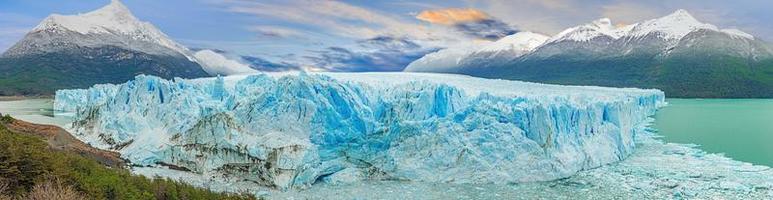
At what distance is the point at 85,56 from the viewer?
107562 millimetres

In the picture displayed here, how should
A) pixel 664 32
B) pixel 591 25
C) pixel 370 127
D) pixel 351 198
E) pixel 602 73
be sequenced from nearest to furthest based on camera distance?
pixel 351 198
pixel 370 127
pixel 602 73
pixel 664 32
pixel 591 25

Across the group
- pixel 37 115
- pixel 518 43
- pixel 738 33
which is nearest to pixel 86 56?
pixel 37 115

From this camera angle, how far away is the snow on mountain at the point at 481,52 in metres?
173

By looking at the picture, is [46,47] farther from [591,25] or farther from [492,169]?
[591,25]

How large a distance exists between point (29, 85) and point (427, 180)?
81.9 meters

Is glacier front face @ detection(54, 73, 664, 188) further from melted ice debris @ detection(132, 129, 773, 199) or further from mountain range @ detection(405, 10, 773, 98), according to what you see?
mountain range @ detection(405, 10, 773, 98)

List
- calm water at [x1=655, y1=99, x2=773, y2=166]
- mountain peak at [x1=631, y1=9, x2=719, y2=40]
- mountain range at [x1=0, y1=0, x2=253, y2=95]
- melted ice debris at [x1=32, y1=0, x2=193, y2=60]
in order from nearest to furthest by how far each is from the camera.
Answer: calm water at [x1=655, y1=99, x2=773, y2=166] < mountain range at [x1=0, y1=0, x2=253, y2=95] < melted ice debris at [x1=32, y1=0, x2=193, y2=60] < mountain peak at [x1=631, y1=9, x2=719, y2=40]

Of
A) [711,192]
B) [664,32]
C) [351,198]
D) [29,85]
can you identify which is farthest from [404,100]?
[664,32]

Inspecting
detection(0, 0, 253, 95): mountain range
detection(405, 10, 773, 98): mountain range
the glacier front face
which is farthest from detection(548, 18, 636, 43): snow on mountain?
the glacier front face

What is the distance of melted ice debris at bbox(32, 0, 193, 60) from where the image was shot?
395 ft

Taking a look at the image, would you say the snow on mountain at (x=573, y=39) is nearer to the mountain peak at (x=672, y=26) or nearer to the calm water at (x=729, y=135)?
the mountain peak at (x=672, y=26)

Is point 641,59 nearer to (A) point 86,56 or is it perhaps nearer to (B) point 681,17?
(B) point 681,17

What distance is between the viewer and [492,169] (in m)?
15.2

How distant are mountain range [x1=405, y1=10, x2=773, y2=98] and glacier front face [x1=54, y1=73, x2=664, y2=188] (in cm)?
7595
